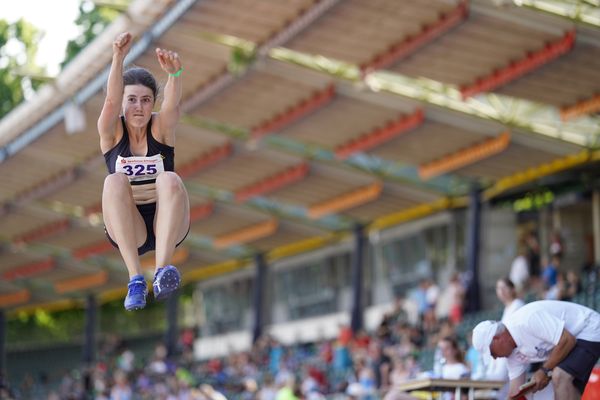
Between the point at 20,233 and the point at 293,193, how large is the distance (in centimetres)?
999

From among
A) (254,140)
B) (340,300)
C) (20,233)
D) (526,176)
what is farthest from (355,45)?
(20,233)

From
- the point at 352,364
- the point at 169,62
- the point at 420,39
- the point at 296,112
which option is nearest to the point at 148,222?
the point at 169,62

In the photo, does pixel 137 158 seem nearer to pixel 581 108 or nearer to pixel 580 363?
pixel 580 363

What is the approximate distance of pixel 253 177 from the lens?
86.7ft

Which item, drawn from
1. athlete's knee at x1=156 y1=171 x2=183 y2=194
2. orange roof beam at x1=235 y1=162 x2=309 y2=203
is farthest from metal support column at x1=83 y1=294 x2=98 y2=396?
athlete's knee at x1=156 y1=171 x2=183 y2=194

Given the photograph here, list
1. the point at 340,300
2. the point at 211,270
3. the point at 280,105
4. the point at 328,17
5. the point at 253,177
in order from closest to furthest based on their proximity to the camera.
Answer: the point at 328,17, the point at 280,105, the point at 253,177, the point at 340,300, the point at 211,270

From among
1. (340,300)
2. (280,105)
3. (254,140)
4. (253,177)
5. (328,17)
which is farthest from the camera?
(340,300)

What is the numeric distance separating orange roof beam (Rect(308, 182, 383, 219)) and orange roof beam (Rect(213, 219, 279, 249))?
2.19m

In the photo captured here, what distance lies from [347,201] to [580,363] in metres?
18.9

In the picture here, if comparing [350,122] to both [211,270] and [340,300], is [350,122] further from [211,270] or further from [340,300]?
[211,270]

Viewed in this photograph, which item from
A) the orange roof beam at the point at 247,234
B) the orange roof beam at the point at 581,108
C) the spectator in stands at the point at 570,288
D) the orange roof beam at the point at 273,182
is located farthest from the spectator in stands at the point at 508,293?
the orange roof beam at the point at 247,234

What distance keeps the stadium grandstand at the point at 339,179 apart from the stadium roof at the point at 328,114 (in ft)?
0.16

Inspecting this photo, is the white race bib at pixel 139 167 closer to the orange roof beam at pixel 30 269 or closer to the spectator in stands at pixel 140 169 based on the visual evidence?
the spectator in stands at pixel 140 169

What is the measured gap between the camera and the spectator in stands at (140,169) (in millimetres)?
6629
